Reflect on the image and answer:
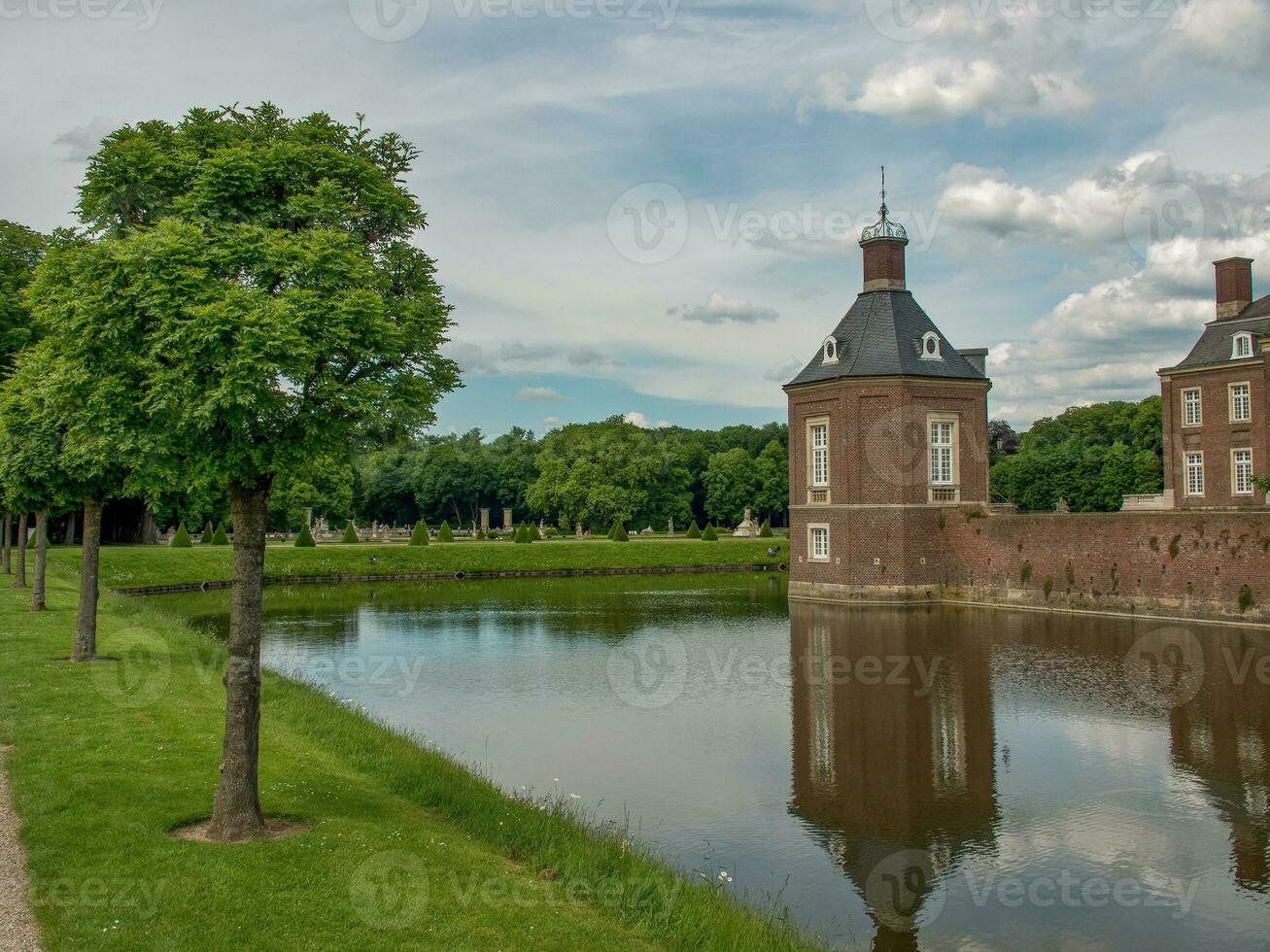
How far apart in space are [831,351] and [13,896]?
1336 inches

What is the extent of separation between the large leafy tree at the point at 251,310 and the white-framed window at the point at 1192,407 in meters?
45.0

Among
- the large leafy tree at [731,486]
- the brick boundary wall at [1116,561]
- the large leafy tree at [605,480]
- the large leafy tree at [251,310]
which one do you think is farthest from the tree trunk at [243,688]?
the large leafy tree at [731,486]

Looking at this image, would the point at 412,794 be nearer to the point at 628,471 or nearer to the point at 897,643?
the point at 897,643

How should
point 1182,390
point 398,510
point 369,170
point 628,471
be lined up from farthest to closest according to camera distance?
1. point 398,510
2. point 628,471
3. point 1182,390
4. point 369,170

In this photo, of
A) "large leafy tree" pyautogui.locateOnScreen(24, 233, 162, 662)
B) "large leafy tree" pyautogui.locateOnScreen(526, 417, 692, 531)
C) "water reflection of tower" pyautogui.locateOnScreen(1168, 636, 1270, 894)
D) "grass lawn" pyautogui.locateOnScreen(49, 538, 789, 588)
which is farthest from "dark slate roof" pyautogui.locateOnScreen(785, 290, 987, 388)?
"large leafy tree" pyautogui.locateOnScreen(526, 417, 692, 531)

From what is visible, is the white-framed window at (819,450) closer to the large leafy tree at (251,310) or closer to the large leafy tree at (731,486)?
the large leafy tree at (251,310)

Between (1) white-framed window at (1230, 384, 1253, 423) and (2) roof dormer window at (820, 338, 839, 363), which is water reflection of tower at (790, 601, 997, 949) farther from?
(1) white-framed window at (1230, 384, 1253, 423)

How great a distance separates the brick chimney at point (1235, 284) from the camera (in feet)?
149

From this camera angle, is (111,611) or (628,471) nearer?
(111,611)

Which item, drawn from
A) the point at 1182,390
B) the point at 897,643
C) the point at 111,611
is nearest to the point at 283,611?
the point at 111,611

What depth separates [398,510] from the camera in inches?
3809

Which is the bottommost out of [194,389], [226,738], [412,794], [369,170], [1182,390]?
[412,794]

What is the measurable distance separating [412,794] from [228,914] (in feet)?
13.3

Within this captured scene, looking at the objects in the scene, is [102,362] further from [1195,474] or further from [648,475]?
[648,475]
